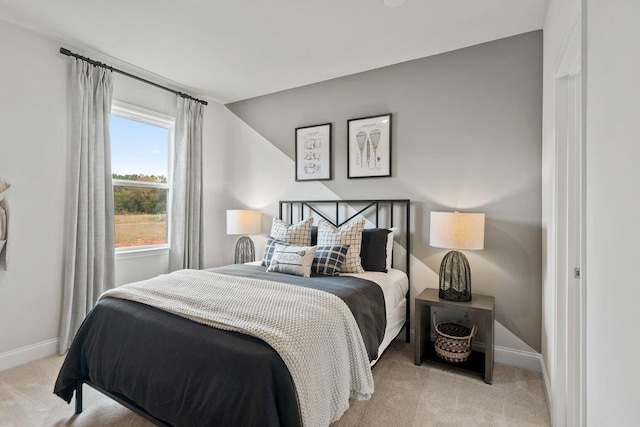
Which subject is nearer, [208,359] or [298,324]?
[208,359]

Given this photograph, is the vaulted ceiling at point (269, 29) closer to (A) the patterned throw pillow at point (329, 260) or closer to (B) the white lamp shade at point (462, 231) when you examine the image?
(B) the white lamp shade at point (462, 231)

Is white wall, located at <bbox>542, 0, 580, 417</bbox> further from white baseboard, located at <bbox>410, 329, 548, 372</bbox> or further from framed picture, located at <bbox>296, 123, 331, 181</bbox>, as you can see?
framed picture, located at <bbox>296, 123, 331, 181</bbox>

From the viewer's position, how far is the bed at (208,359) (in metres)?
1.32

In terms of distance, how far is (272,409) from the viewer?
1263mm

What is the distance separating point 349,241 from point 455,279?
3.01 feet

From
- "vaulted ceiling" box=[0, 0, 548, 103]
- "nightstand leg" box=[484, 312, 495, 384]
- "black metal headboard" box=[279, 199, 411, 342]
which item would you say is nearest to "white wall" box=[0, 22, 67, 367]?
"vaulted ceiling" box=[0, 0, 548, 103]

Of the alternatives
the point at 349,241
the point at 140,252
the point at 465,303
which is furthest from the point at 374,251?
the point at 140,252

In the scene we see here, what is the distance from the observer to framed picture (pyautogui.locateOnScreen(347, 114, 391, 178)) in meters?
3.22

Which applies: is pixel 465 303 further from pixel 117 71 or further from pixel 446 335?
pixel 117 71

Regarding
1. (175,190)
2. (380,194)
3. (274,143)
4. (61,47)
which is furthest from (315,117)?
(61,47)

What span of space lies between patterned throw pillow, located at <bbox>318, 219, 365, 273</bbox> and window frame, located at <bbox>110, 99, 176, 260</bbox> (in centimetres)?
198

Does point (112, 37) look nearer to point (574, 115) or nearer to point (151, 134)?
point (151, 134)

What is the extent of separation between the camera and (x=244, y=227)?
12.5ft

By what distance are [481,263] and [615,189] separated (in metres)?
2.04
